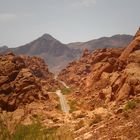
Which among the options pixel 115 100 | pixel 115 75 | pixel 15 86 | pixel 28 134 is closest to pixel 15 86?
pixel 15 86

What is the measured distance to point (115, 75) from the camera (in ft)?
120

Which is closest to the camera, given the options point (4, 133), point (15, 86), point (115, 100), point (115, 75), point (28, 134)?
point (4, 133)

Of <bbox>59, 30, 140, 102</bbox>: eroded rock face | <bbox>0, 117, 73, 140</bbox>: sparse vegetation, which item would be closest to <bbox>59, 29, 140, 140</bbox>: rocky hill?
<bbox>59, 30, 140, 102</bbox>: eroded rock face

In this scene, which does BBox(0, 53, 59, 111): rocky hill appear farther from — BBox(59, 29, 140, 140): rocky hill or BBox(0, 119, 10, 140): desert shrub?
BBox(0, 119, 10, 140): desert shrub

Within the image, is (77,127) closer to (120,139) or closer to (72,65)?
(120,139)

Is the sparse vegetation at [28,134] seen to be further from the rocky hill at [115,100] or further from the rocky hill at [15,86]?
the rocky hill at [15,86]

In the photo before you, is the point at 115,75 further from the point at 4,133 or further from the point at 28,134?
the point at 4,133

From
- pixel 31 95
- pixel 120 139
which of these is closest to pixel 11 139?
pixel 120 139

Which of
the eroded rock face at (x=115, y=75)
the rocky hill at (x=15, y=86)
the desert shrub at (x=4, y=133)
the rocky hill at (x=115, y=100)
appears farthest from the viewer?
the rocky hill at (x=15, y=86)

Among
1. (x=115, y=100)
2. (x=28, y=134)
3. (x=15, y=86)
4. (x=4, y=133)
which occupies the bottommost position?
(x=115, y=100)

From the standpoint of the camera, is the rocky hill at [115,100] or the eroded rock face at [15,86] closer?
the rocky hill at [115,100]

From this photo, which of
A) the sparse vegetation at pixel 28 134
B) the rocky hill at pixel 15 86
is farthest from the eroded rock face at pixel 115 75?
the sparse vegetation at pixel 28 134

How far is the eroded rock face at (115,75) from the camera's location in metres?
24.7

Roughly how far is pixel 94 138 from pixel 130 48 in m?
23.2
